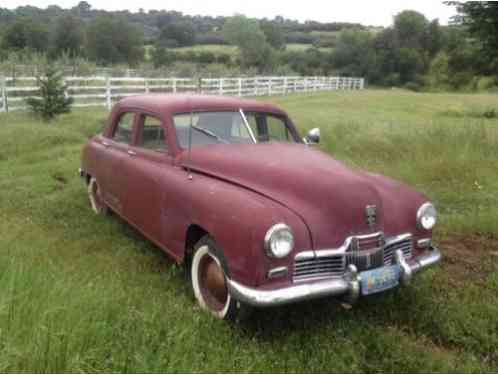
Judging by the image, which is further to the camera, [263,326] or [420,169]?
[420,169]

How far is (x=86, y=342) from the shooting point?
97.7 inches

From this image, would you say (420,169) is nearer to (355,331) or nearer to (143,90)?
(355,331)

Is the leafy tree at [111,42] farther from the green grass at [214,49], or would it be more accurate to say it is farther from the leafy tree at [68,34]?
the green grass at [214,49]

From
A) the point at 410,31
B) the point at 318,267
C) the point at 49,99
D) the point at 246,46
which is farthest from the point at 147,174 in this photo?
the point at 410,31

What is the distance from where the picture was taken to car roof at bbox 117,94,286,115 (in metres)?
4.29

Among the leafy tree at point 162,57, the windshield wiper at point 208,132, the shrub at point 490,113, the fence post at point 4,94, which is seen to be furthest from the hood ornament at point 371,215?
the leafy tree at point 162,57

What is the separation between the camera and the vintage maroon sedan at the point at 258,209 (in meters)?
2.94

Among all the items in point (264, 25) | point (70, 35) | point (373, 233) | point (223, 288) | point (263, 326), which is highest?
point (264, 25)

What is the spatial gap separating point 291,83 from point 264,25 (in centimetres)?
6454

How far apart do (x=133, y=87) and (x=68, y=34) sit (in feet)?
180

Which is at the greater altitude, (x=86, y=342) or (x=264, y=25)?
(x=264, y=25)

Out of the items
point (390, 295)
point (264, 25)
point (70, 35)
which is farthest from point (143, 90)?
point (264, 25)

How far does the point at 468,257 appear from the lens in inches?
182

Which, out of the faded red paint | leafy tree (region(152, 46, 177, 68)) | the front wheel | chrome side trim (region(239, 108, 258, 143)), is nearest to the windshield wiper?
the faded red paint
